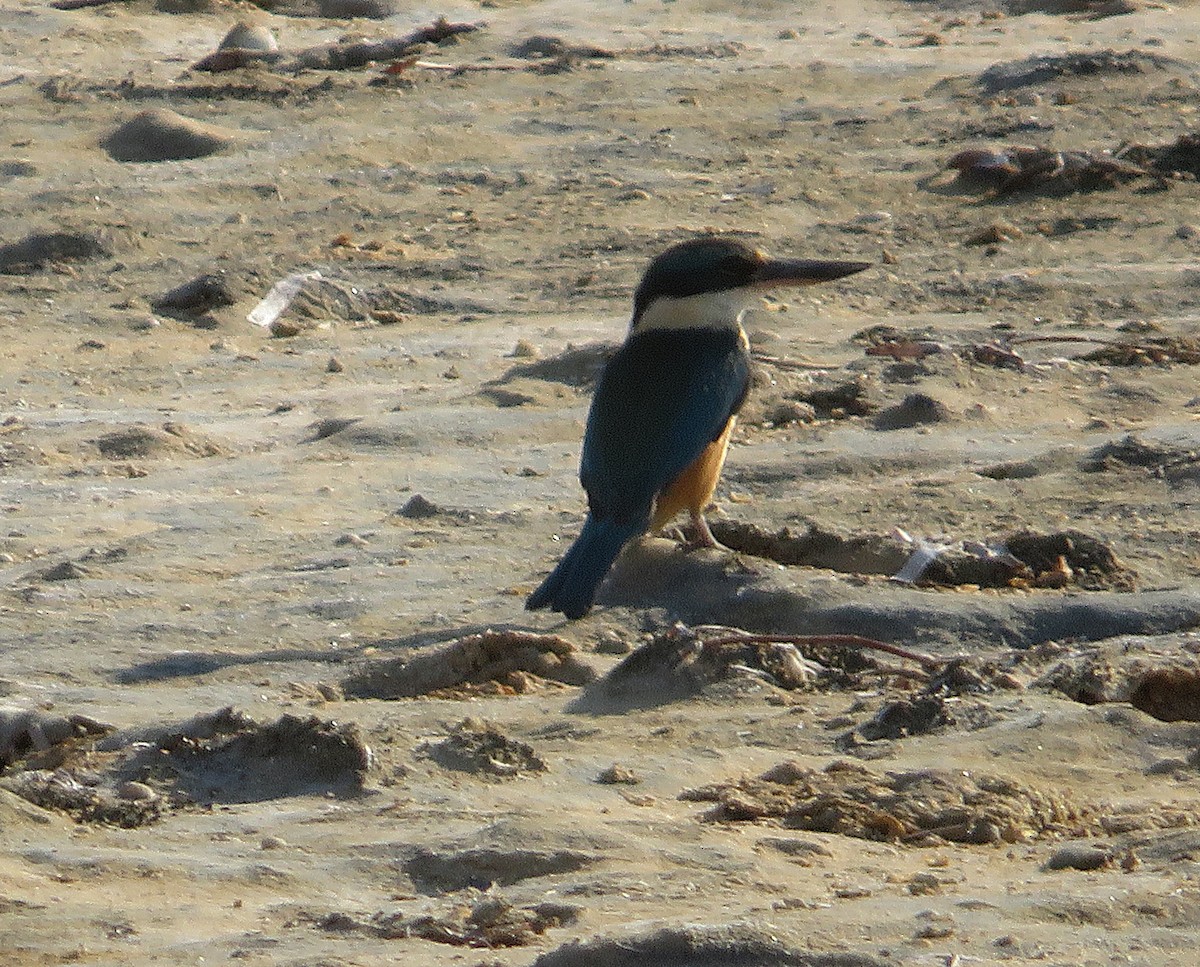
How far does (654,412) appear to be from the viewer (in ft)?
19.2

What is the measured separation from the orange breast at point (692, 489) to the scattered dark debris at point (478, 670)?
2.90 feet

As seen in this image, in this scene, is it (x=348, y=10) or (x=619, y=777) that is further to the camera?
(x=348, y=10)

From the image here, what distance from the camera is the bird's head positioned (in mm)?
6422

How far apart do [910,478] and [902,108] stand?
16.8ft

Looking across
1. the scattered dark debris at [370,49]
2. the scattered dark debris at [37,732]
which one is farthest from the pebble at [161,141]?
the scattered dark debris at [37,732]

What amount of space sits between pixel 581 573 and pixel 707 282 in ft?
5.07

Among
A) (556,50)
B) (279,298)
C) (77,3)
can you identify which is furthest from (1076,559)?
(77,3)

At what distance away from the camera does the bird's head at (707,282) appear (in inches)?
253

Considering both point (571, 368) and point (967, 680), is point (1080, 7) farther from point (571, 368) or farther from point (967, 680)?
point (967, 680)

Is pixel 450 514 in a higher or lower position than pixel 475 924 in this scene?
lower

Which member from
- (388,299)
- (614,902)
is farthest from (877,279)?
(614,902)

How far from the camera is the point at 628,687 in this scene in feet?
15.0

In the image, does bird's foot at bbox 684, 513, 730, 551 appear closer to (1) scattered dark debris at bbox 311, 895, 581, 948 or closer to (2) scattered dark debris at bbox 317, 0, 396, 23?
(1) scattered dark debris at bbox 311, 895, 581, 948

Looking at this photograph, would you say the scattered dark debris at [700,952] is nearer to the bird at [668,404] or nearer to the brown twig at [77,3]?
the bird at [668,404]
